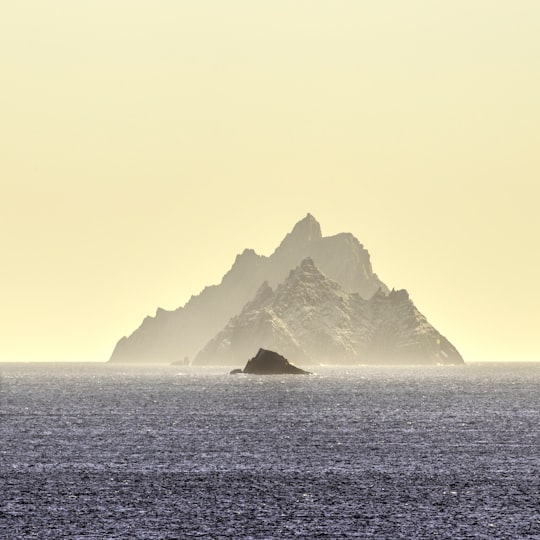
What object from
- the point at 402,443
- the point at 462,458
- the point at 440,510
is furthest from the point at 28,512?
the point at 402,443

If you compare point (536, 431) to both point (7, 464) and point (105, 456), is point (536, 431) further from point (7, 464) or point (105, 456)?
point (7, 464)

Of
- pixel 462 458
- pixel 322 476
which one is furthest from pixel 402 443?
pixel 322 476

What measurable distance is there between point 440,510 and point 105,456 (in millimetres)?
38613

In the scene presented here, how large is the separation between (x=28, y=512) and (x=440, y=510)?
25.9 m

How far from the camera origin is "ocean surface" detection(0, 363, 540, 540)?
56.8 m

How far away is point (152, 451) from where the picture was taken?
95.7m

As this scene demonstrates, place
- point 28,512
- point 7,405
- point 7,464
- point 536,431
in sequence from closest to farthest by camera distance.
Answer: point 28,512 < point 7,464 < point 536,431 < point 7,405

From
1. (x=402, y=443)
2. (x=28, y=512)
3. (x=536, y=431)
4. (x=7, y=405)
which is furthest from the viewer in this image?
(x=7, y=405)

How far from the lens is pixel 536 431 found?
118m

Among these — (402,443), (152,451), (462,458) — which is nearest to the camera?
(462,458)

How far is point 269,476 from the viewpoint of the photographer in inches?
3061

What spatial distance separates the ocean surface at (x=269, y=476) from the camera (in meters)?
56.8

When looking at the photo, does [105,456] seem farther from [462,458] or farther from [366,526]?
[366,526]

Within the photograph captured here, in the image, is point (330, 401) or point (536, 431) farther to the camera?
point (330, 401)
